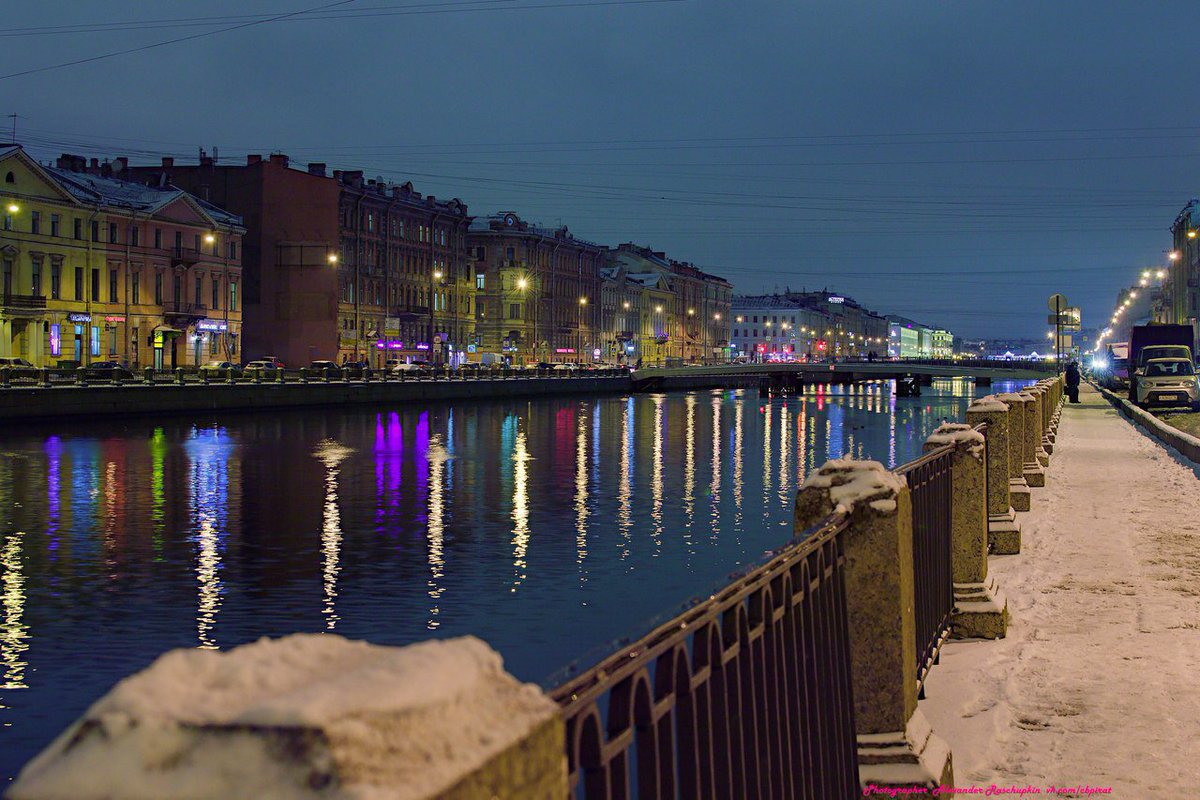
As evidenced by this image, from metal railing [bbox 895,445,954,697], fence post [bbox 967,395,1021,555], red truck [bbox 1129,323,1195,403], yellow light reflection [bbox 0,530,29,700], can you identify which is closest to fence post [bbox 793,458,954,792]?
metal railing [bbox 895,445,954,697]

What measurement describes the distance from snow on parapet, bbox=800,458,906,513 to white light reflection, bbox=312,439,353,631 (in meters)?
10.3

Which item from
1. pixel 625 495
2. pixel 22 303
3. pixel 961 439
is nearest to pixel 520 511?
pixel 625 495

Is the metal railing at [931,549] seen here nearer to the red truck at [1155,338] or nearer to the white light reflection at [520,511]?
the white light reflection at [520,511]

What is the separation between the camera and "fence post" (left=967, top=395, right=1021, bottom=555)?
14.2 m

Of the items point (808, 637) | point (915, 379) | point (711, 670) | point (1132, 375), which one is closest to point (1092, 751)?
point (808, 637)

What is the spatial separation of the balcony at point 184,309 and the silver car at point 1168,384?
5371 cm

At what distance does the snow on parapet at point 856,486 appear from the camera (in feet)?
20.4

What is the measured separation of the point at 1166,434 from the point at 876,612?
2806 cm

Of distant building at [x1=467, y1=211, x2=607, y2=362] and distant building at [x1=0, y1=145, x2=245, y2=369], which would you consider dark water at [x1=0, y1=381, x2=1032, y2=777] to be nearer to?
distant building at [x1=0, y1=145, x2=245, y2=369]

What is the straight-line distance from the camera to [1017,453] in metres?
19.3

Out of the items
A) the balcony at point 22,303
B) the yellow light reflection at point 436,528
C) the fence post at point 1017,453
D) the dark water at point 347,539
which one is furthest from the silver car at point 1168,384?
the balcony at point 22,303

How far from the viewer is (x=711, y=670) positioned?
3.99m

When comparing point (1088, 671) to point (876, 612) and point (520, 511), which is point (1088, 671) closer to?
point (876, 612)

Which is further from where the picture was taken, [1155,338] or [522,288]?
[522,288]
